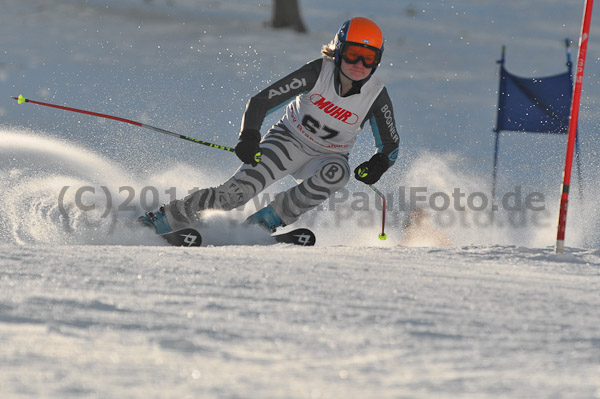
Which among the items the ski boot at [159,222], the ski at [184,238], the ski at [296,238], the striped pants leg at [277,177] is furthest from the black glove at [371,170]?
the ski boot at [159,222]

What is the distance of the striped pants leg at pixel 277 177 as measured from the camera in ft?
16.6

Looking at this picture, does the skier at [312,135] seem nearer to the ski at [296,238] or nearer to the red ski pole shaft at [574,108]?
the ski at [296,238]

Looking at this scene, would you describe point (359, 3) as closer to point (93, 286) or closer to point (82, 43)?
point (82, 43)

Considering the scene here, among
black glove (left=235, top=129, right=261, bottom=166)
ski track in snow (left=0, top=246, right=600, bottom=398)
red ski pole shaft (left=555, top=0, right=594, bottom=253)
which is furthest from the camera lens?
black glove (left=235, top=129, right=261, bottom=166)

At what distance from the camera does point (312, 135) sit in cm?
513

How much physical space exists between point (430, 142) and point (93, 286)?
9139mm

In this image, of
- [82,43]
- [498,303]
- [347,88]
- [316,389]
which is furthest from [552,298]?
[82,43]

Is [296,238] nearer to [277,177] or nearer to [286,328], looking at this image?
[277,177]

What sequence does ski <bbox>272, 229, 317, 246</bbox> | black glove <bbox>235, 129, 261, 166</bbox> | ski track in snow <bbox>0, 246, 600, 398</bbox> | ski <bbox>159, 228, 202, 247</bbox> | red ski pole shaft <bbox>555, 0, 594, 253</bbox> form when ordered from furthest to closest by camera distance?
ski <bbox>272, 229, 317, 246</bbox>
ski <bbox>159, 228, 202, 247</bbox>
black glove <bbox>235, 129, 261, 166</bbox>
red ski pole shaft <bbox>555, 0, 594, 253</bbox>
ski track in snow <bbox>0, 246, 600, 398</bbox>

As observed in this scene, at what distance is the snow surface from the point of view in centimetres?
179

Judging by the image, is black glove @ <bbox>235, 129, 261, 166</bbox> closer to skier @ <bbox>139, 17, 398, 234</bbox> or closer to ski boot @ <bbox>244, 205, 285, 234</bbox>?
skier @ <bbox>139, 17, 398, 234</bbox>

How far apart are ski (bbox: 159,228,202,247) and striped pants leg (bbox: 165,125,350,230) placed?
9.2 inches

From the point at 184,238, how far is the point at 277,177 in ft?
2.42

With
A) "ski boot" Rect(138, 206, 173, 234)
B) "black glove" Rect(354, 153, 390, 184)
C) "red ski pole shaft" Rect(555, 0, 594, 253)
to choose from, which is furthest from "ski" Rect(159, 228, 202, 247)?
"red ski pole shaft" Rect(555, 0, 594, 253)
